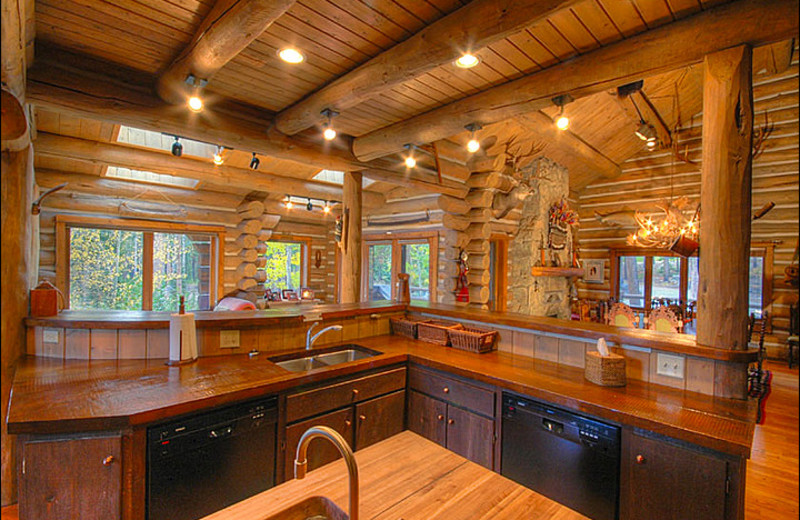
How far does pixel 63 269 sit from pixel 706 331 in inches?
271

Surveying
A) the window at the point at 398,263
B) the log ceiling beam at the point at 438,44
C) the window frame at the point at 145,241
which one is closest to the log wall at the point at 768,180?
the window at the point at 398,263

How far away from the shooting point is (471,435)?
251cm

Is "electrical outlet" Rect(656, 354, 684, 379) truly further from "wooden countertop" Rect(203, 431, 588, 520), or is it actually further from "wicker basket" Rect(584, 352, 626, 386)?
"wooden countertop" Rect(203, 431, 588, 520)

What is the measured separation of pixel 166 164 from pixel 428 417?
4397 millimetres

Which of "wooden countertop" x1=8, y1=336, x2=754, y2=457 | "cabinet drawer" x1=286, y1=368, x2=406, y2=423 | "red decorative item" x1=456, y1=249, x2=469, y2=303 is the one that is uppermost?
"red decorative item" x1=456, y1=249, x2=469, y2=303

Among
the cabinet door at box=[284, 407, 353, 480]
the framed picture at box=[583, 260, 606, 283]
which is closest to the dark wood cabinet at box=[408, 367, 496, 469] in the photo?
the cabinet door at box=[284, 407, 353, 480]

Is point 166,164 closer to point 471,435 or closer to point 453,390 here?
point 453,390

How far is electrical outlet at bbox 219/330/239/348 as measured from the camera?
2691 mm

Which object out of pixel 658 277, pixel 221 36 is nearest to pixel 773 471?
pixel 221 36

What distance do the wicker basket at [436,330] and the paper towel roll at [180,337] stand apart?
1693 millimetres

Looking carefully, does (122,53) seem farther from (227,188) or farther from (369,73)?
(227,188)

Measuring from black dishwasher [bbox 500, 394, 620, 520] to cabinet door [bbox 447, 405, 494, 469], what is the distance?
0.34 ft

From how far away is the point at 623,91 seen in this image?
2854 mm

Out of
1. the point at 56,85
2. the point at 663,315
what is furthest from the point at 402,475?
the point at 663,315
